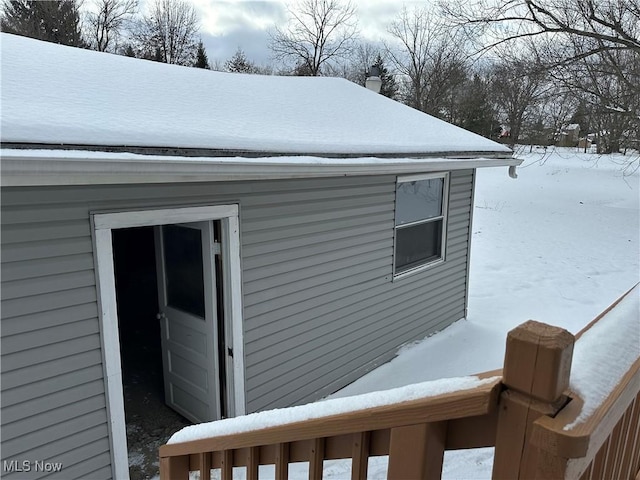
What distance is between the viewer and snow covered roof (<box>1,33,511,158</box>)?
271 centimetres

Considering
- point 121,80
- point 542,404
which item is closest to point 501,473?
point 542,404

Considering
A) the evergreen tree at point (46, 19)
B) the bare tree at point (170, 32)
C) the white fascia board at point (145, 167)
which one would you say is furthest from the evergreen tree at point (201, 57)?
the white fascia board at point (145, 167)

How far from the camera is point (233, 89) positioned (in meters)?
5.20

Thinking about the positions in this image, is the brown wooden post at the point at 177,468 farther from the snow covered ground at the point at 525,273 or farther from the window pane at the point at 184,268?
the window pane at the point at 184,268

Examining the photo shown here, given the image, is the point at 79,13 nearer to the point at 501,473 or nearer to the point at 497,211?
the point at 497,211

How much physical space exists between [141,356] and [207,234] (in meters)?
3.18

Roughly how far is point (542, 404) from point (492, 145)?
672cm

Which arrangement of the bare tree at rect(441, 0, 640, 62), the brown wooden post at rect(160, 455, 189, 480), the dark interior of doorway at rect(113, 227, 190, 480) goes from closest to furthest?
the brown wooden post at rect(160, 455, 189, 480) < the dark interior of doorway at rect(113, 227, 190, 480) < the bare tree at rect(441, 0, 640, 62)

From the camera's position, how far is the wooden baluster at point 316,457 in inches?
47.3

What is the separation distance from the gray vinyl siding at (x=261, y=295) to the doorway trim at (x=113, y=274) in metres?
0.05

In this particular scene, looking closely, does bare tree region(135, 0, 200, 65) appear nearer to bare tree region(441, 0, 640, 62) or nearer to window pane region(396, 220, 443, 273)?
bare tree region(441, 0, 640, 62)

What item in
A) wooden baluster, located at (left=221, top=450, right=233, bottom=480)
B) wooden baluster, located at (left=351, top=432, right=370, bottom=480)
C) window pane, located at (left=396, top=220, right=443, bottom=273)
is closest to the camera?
wooden baluster, located at (left=351, top=432, right=370, bottom=480)

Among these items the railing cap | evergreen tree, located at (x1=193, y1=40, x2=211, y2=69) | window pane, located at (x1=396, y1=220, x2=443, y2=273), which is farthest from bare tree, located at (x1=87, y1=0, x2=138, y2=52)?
the railing cap

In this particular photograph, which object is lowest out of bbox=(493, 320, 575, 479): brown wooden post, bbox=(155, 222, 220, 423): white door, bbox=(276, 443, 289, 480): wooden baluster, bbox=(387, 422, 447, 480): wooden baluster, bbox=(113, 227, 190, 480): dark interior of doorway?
bbox=(113, 227, 190, 480): dark interior of doorway
